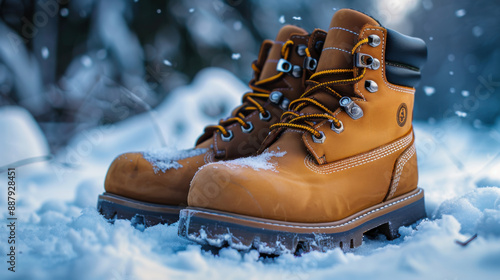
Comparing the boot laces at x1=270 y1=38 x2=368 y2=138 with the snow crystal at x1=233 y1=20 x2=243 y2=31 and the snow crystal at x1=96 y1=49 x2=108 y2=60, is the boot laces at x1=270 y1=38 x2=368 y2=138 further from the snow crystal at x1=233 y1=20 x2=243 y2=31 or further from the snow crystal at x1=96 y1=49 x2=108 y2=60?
the snow crystal at x1=96 y1=49 x2=108 y2=60

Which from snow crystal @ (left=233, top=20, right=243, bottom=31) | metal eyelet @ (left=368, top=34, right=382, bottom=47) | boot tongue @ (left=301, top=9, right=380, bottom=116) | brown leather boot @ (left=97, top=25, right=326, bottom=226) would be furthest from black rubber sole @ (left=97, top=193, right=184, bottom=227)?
snow crystal @ (left=233, top=20, right=243, bottom=31)

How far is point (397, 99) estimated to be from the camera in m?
1.21

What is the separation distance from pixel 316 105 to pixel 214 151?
40 centimetres

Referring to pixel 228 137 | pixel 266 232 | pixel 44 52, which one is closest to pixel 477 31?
pixel 228 137

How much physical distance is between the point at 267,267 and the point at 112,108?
239 centimetres

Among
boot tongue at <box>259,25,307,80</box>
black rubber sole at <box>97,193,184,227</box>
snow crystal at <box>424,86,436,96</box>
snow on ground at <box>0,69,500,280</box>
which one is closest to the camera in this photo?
snow on ground at <box>0,69,500,280</box>

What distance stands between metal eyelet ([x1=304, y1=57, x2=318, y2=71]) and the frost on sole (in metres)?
0.47

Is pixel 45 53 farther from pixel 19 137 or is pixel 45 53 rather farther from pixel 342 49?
pixel 342 49

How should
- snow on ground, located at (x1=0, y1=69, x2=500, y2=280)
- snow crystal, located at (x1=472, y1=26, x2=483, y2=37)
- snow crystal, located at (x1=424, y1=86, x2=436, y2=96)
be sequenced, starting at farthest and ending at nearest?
snow crystal, located at (x1=424, y1=86, x2=436, y2=96) → snow crystal, located at (x1=472, y1=26, x2=483, y2=37) → snow on ground, located at (x1=0, y1=69, x2=500, y2=280)

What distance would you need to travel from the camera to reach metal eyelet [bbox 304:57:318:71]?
1.31 m

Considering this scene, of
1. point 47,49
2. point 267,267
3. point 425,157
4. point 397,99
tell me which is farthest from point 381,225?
point 47,49

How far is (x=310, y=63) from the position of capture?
1.31 m

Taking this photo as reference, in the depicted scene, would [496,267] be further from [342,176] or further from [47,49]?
[47,49]

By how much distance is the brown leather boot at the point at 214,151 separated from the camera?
1.32m
